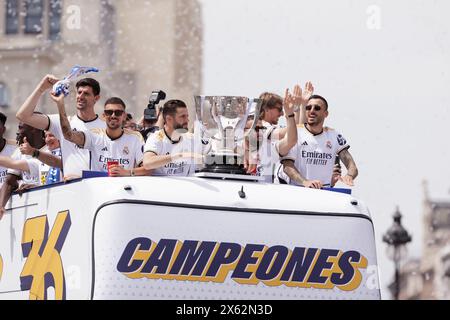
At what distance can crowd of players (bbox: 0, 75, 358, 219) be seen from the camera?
465 inches

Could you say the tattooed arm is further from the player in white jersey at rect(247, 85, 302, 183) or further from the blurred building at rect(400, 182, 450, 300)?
the blurred building at rect(400, 182, 450, 300)

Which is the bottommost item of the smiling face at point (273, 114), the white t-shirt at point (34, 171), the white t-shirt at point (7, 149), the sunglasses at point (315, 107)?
the white t-shirt at point (34, 171)

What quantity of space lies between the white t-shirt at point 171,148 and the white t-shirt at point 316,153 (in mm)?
1161

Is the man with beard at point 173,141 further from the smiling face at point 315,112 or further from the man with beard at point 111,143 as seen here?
the smiling face at point 315,112

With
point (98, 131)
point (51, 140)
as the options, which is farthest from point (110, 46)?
point (98, 131)

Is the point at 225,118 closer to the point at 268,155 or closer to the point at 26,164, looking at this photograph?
the point at 268,155

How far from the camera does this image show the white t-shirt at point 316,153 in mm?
13234

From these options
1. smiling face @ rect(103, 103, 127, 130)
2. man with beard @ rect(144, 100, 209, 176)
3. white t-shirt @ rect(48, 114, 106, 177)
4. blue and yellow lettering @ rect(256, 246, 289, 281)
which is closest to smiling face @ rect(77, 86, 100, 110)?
white t-shirt @ rect(48, 114, 106, 177)

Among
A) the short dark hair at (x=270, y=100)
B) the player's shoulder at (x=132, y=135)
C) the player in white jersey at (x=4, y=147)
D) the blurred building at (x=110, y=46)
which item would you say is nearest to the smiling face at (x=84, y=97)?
the player's shoulder at (x=132, y=135)

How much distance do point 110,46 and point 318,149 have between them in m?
96.7

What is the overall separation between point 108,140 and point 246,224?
237 centimetres

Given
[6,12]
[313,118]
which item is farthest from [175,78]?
[313,118]

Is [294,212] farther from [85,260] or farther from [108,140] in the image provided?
[108,140]

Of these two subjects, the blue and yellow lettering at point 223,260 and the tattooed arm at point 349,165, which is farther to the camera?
the tattooed arm at point 349,165
